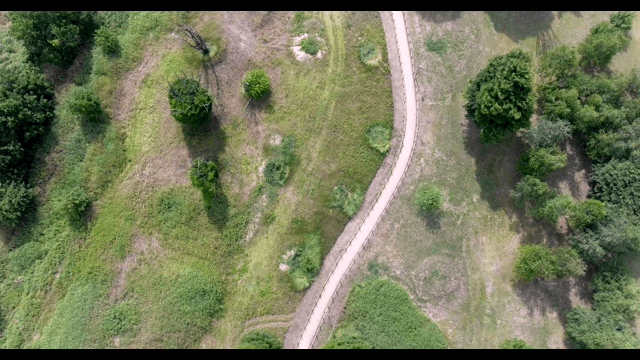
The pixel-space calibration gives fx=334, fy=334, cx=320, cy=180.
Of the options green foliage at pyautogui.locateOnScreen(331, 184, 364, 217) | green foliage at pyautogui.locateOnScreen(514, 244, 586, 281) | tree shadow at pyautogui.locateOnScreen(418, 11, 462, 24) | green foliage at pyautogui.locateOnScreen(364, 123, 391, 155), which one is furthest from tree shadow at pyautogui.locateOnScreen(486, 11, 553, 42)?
green foliage at pyautogui.locateOnScreen(331, 184, 364, 217)

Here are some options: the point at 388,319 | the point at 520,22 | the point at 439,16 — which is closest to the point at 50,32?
the point at 439,16

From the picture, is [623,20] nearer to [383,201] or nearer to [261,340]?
[383,201]

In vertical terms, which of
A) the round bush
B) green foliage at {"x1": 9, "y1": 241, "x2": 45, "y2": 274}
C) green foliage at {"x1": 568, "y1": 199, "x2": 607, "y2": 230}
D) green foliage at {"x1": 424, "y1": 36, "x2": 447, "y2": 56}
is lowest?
green foliage at {"x1": 9, "y1": 241, "x2": 45, "y2": 274}

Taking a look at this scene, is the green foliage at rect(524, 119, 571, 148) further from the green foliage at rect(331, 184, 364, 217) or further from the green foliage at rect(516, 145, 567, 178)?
the green foliage at rect(331, 184, 364, 217)

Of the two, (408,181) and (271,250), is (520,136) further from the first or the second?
(271,250)
